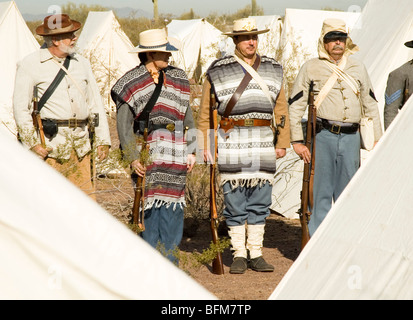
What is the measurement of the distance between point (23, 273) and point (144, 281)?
38 cm

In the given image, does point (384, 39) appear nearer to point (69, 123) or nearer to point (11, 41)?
point (69, 123)

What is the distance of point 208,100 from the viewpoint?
19.4 ft

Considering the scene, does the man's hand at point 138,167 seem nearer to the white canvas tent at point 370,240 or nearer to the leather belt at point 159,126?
the leather belt at point 159,126

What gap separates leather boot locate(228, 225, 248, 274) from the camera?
5.95m

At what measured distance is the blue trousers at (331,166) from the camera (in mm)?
5965

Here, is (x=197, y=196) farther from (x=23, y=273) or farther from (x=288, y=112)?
(x=23, y=273)

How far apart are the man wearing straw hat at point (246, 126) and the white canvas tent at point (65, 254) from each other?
3256 mm

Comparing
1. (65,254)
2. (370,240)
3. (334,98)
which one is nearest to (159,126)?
(334,98)

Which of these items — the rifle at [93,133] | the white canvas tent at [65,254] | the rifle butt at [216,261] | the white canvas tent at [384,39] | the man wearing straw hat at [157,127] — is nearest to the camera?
the white canvas tent at [65,254]

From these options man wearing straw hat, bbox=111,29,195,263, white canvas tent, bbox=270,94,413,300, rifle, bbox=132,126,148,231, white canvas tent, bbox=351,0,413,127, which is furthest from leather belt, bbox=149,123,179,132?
white canvas tent, bbox=351,0,413,127

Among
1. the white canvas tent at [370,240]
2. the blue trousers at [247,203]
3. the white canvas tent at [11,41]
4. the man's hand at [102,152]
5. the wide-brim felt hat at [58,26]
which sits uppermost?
the white canvas tent at [370,240]

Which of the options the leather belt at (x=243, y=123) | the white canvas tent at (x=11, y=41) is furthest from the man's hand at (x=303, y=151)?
the white canvas tent at (x=11, y=41)

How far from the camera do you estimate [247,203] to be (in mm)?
Result: 5938

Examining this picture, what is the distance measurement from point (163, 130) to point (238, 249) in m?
1.13
